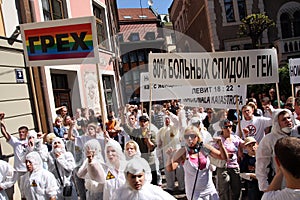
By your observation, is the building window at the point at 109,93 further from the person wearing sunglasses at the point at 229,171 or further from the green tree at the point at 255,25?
the green tree at the point at 255,25

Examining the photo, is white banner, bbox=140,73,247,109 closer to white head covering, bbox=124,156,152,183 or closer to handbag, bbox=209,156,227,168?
handbag, bbox=209,156,227,168

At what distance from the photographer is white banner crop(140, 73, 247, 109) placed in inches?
259

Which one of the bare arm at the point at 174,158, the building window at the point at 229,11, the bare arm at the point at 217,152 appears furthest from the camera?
the building window at the point at 229,11

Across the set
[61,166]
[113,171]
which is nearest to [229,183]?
[113,171]

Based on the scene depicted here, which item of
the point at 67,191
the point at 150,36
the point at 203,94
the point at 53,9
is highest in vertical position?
the point at 150,36

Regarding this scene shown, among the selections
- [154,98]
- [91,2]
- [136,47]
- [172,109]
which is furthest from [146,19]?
[154,98]

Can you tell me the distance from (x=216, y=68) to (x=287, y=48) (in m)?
18.6

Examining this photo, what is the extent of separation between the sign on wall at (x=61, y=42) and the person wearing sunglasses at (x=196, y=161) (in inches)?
75.6

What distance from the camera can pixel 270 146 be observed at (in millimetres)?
3400

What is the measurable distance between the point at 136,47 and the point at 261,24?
A: 53.1 feet

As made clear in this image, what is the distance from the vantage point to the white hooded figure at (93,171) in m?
3.95

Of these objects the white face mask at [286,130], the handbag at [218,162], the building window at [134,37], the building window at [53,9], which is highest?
the building window at [134,37]

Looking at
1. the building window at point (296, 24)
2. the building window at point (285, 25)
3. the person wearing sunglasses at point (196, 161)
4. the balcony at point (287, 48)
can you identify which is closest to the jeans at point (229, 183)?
the person wearing sunglasses at point (196, 161)

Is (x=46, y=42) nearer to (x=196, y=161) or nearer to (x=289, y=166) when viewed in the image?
(x=196, y=161)
